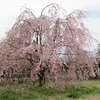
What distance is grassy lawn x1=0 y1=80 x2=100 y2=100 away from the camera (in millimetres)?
15789

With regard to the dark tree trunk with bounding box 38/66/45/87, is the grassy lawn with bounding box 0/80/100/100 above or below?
below

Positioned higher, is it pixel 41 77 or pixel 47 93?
pixel 41 77

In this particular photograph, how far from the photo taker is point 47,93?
1677 cm

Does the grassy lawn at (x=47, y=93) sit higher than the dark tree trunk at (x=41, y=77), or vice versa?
the dark tree trunk at (x=41, y=77)

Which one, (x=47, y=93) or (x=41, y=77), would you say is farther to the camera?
(x=41, y=77)

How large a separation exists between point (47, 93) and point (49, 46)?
7.85ft

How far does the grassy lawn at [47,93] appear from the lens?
1579 centimetres

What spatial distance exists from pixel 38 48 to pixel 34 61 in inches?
42.1

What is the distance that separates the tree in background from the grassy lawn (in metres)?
0.60

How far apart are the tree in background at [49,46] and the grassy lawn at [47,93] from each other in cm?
60

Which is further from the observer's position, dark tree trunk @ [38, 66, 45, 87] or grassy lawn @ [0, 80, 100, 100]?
dark tree trunk @ [38, 66, 45, 87]

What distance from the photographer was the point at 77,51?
58.3ft

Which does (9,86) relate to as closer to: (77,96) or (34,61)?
(34,61)

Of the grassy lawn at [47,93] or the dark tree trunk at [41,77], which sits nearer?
the grassy lawn at [47,93]
